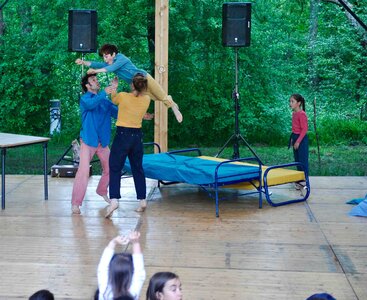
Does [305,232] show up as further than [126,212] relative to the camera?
No

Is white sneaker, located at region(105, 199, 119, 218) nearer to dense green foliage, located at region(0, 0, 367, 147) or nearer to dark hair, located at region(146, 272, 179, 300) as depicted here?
dark hair, located at region(146, 272, 179, 300)

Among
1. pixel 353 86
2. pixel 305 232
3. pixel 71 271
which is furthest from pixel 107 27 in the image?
pixel 71 271

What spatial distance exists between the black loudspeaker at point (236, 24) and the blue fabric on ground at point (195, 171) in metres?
2.57

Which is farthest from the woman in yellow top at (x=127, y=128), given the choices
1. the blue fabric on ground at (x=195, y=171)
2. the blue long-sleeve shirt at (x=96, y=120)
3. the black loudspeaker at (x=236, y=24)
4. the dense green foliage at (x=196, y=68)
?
the dense green foliage at (x=196, y=68)

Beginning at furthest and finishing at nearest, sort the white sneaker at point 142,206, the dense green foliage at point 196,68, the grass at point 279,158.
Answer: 1. the dense green foliage at point 196,68
2. the grass at point 279,158
3. the white sneaker at point 142,206

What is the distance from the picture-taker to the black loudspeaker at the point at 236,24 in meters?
9.74

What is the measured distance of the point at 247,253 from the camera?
5.62 meters

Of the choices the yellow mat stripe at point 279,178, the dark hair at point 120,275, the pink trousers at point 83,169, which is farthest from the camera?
the yellow mat stripe at point 279,178

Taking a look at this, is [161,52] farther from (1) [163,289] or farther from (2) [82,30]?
(1) [163,289]

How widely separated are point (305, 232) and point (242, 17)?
4.24 meters

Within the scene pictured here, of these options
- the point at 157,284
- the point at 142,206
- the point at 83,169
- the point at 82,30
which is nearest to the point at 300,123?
the point at 142,206

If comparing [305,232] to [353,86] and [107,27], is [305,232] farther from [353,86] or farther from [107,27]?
[353,86]

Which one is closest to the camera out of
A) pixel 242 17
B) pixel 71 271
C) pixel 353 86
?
pixel 71 271

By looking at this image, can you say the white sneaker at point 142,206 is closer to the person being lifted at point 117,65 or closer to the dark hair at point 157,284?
the person being lifted at point 117,65
